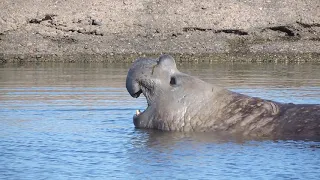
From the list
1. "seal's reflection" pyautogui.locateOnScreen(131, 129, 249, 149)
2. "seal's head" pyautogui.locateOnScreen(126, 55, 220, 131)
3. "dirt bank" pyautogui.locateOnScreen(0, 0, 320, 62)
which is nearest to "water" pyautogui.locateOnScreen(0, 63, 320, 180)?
"seal's reflection" pyautogui.locateOnScreen(131, 129, 249, 149)

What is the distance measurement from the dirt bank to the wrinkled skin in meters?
16.0

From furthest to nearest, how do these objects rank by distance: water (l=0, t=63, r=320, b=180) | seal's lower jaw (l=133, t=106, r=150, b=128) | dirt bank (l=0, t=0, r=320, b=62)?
dirt bank (l=0, t=0, r=320, b=62) < seal's lower jaw (l=133, t=106, r=150, b=128) < water (l=0, t=63, r=320, b=180)

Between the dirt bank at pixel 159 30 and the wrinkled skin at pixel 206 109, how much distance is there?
16042 mm

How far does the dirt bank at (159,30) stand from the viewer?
90.9 ft

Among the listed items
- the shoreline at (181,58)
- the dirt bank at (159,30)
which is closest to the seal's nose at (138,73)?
the shoreline at (181,58)

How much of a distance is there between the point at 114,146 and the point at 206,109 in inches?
46.0

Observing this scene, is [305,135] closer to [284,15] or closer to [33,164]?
[33,164]

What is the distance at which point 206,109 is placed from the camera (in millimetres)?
10711

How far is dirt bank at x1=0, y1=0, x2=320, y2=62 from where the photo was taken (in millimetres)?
27703

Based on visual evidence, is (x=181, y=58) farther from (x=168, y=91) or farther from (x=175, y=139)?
(x=175, y=139)

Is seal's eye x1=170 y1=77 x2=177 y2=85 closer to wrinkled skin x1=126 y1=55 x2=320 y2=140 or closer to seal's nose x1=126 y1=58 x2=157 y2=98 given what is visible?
→ wrinkled skin x1=126 y1=55 x2=320 y2=140

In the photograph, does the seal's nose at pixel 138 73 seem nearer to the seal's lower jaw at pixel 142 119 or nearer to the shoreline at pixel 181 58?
the seal's lower jaw at pixel 142 119

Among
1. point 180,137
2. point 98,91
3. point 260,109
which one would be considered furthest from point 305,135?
point 98,91

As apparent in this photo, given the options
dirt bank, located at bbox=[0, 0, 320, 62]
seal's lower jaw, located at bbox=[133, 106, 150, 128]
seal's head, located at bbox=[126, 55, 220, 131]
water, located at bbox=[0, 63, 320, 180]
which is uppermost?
dirt bank, located at bbox=[0, 0, 320, 62]
